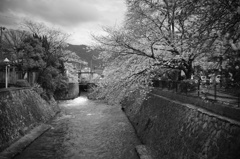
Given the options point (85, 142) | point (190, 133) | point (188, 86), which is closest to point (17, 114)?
point (85, 142)

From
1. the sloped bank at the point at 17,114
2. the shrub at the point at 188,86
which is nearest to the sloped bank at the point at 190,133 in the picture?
the shrub at the point at 188,86

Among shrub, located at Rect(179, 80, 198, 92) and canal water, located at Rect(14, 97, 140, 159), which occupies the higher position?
shrub, located at Rect(179, 80, 198, 92)

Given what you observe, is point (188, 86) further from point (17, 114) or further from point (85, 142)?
point (17, 114)

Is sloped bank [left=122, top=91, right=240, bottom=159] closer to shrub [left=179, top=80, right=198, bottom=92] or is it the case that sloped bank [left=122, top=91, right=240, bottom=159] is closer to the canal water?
shrub [left=179, top=80, right=198, bottom=92]

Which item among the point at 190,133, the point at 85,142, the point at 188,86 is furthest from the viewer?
the point at 85,142

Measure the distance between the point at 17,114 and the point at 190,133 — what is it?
13.0 m

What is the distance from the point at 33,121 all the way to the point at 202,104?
576 inches

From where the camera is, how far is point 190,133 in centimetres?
719

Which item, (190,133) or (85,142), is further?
(85,142)

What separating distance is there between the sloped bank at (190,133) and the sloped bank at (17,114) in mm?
9750

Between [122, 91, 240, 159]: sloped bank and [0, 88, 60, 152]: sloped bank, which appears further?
[0, 88, 60, 152]: sloped bank

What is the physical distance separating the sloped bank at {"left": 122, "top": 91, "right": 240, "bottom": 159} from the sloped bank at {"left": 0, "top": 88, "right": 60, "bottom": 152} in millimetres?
9750

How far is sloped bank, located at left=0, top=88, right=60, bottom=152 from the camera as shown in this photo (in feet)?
33.8

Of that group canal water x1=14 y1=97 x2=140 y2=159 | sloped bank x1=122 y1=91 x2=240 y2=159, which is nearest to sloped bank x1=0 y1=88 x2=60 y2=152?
canal water x1=14 y1=97 x2=140 y2=159
